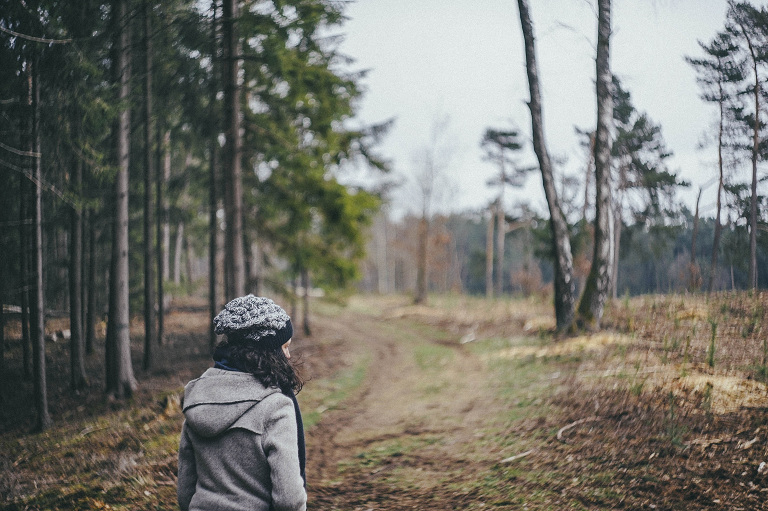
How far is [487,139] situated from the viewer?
28.6m

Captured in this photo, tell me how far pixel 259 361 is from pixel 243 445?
355 millimetres

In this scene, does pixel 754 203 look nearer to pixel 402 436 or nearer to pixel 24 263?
pixel 402 436

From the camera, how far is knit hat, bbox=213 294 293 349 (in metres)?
1.98

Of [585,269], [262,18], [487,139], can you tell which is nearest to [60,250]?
[262,18]

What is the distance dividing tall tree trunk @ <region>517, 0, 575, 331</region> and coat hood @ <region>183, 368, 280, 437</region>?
9091 millimetres

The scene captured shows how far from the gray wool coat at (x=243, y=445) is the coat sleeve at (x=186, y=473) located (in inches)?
3.9

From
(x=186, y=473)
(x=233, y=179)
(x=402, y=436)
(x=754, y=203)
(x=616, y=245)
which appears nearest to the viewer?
(x=186, y=473)

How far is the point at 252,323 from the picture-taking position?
1985mm

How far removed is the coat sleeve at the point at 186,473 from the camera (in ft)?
6.47

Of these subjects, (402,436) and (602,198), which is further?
(602,198)

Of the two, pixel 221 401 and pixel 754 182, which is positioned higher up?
pixel 754 182

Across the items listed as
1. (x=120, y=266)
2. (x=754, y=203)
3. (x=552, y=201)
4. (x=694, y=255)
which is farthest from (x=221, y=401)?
(x=552, y=201)

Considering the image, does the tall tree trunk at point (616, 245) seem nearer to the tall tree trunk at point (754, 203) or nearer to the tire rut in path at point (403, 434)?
the tire rut in path at point (403, 434)

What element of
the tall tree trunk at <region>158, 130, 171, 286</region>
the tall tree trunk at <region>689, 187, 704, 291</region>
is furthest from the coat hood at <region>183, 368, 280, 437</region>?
the tall tree trunk at <region>158, 130, 171, 286</region>
